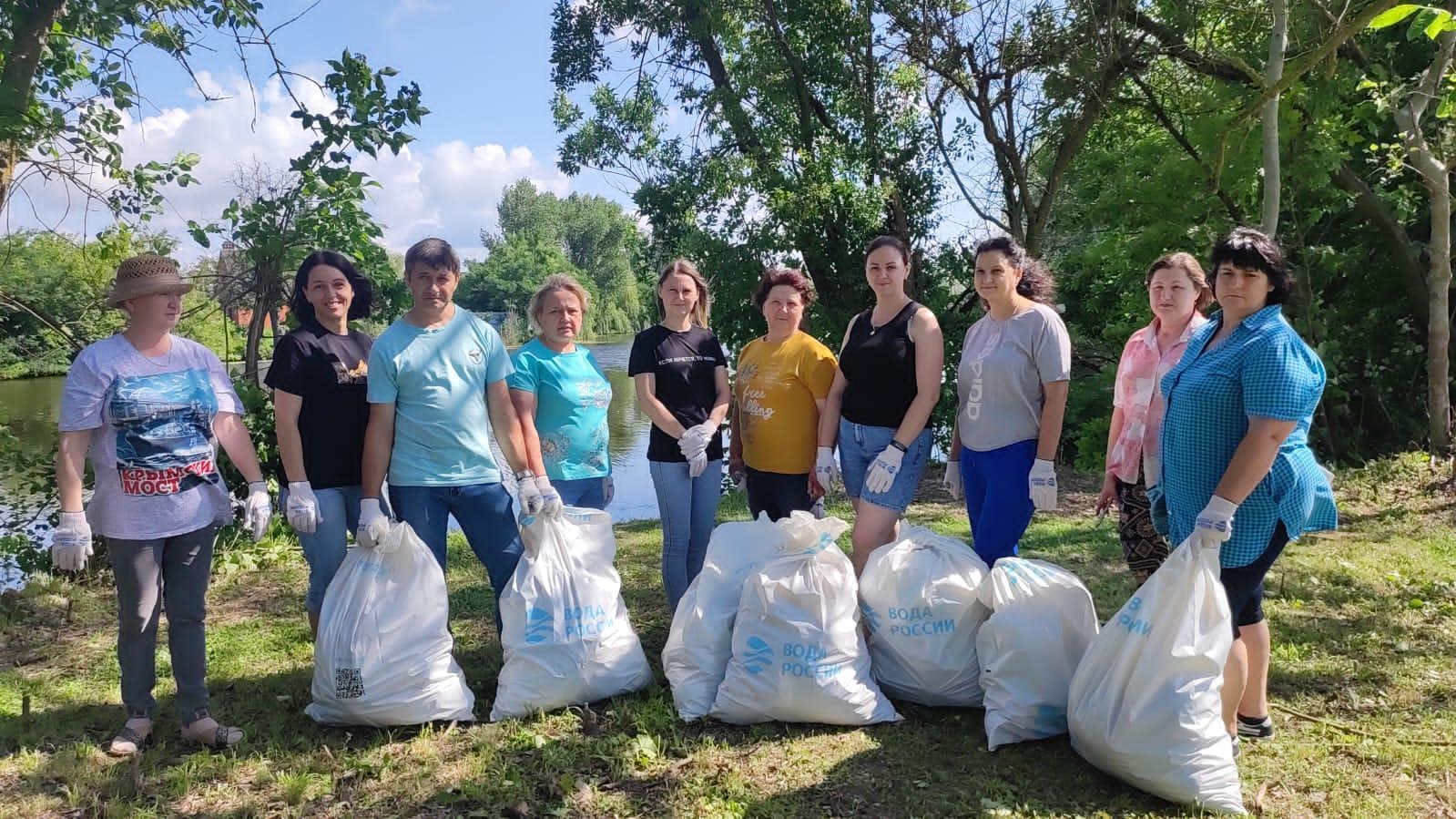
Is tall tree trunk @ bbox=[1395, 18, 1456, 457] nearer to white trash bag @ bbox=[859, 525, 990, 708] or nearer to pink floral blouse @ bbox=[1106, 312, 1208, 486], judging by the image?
pink floral blouse @ bbox=[1106, 312, 1208, 486]

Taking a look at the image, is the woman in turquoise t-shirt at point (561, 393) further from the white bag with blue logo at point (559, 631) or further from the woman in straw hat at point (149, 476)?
the woman in straw hat at point (149, 476)

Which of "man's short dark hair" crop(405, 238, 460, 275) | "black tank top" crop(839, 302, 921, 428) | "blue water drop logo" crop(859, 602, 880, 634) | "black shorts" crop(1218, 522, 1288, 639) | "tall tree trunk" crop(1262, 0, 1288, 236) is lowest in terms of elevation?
"blue water drop logo" crop(859, 602, 880, 634)

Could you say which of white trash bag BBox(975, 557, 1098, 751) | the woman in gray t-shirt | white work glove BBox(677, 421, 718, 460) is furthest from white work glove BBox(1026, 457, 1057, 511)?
white work glove BBox(677, 421, 718, 460)

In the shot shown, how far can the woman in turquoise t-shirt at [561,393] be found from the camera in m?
3.16

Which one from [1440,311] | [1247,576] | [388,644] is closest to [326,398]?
[388,644]

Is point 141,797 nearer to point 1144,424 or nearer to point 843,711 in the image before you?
point 843,711

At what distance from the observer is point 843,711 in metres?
2.65

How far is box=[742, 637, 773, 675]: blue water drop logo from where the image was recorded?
2658 mm

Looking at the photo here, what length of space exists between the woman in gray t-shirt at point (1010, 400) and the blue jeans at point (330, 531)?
208 cm

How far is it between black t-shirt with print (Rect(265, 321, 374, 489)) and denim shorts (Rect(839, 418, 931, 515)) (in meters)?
1.69

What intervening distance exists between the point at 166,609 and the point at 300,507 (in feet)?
1.57

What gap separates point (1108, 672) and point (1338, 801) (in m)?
0.67

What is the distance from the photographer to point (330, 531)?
9.76 ft

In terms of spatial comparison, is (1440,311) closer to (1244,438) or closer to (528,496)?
(1244,438)
